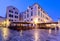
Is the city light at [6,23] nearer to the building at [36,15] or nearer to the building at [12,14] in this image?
the building at [12,14]

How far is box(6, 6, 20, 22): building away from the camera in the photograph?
225 cm

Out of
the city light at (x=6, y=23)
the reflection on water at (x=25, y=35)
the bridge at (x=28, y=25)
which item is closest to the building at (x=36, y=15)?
the bridge at (x=28, y=25)

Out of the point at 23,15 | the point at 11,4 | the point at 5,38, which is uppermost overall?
the point at 11,4

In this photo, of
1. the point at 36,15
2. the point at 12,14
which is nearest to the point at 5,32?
the point at 12,14

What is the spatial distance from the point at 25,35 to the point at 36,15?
37 cm

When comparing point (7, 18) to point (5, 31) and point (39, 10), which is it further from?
point (39, 10)

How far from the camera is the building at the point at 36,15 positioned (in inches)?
88.6

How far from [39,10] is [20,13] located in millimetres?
317

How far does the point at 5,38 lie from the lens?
2.24 meters

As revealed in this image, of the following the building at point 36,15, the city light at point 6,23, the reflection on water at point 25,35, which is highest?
the building at point 36,15

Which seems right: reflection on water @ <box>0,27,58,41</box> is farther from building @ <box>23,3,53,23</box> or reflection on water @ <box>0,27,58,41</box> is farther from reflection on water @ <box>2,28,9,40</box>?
building @ <box>23,3,53,23</box>

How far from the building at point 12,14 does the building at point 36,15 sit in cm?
13

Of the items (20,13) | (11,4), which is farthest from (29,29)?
(11,4)

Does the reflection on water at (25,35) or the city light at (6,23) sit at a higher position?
the city light at (6,23)
